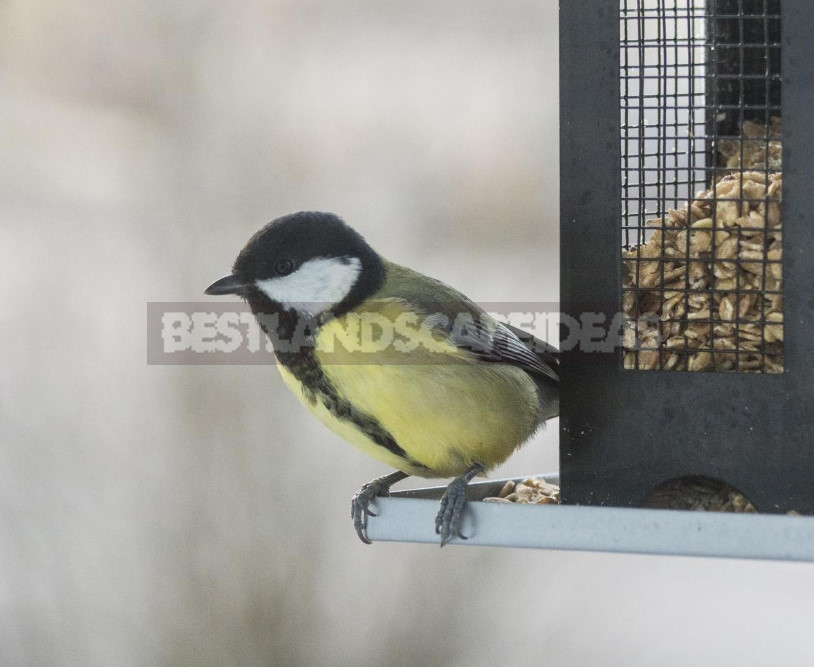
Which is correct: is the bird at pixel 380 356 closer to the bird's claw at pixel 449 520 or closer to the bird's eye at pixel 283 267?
the bird's eye at pixel 283 267

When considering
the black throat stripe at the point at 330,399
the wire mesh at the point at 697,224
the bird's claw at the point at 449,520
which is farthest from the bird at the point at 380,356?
the wire mesh at the point at 697,224

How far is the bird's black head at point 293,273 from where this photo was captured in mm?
2305

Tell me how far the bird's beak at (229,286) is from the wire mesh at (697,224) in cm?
82

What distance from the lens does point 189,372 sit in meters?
4.10

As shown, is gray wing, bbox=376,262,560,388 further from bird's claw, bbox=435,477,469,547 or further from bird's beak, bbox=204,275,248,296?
bird's claw, bbox=435,477,469,547

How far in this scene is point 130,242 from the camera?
4.07 m

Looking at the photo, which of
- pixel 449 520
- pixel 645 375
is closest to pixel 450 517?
pixel 449 520

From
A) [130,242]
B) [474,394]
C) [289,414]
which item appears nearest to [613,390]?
Answer: [474,394]

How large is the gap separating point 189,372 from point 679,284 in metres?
2.34

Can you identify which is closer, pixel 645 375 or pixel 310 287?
pixel 645 375

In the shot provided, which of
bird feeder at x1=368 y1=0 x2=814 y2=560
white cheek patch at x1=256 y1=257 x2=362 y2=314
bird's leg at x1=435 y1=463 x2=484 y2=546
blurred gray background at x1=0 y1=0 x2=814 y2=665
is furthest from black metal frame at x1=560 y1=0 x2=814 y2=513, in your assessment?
blurred gray background at x1=0 y1=0 x2=814 y2=665

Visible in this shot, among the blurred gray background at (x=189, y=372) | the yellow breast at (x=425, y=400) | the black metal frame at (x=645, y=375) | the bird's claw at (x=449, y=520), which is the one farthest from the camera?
the blurred gray background at (x=189, y=372)

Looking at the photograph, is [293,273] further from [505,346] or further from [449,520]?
[449,520]

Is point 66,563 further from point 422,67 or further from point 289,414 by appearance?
point 422,67
